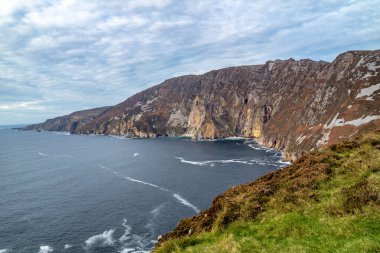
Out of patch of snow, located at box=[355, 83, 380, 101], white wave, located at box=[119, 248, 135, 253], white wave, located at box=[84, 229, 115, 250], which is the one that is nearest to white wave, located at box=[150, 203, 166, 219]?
white wave, located at box=[84, 229, 115, 250]

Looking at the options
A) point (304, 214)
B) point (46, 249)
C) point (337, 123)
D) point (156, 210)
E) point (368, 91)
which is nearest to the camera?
point (304, 214)

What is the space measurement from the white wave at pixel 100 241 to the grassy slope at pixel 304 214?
36120 mm

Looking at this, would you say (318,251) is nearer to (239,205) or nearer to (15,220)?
(239,205)

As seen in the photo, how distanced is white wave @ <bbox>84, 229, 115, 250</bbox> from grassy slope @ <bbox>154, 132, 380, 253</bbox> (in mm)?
36120

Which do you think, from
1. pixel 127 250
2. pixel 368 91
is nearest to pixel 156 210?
pixel 127 250

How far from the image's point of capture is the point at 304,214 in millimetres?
19297

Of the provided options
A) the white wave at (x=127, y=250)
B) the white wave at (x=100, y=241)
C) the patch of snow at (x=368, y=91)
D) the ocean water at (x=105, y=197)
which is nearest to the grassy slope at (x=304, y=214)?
the white wave at (x=127, y=250)

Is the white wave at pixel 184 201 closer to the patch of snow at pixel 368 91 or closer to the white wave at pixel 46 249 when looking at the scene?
the white wave at pixel 46 249

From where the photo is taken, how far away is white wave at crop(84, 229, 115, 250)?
57219mm

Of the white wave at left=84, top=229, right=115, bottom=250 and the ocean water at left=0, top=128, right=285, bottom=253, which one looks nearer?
the white wave at left=84, top=229, right=115, bottom=250

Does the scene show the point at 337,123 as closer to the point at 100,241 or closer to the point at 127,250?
the point at 127,250

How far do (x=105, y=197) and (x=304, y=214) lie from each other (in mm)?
76954

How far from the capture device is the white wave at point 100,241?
57.2 meters

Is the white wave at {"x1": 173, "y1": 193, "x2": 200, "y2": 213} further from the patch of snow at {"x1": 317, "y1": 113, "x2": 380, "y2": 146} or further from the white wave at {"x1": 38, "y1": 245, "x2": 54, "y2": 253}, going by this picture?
the patch of snow at {"x1": 317, "y1": 113, "x2": 380, "y2": 146}
